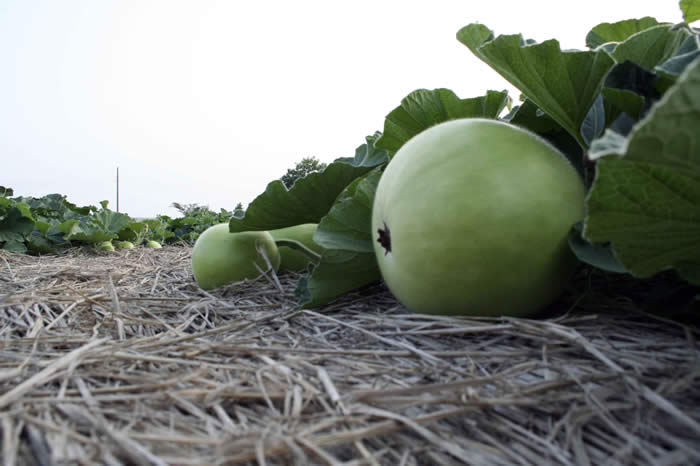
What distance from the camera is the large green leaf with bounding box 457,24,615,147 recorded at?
0.89m

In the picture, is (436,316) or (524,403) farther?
(436,316)

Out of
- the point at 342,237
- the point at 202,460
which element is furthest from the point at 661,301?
the point at 202,460

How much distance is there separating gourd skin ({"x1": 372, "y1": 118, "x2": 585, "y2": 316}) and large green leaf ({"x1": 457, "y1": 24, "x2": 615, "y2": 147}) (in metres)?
0.11

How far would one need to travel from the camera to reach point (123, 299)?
1360mm

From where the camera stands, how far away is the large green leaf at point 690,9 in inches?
46.4

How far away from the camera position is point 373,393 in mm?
646

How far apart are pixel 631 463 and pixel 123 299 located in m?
1.27

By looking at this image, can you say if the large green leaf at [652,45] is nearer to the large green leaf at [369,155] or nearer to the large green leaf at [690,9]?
the large green leaf at [690,9]

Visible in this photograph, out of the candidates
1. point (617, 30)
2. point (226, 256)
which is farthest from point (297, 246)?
point (617, 30)

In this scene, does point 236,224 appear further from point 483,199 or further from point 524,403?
point 524,403

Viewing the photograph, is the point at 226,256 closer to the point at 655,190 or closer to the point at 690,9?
the point at 655,190

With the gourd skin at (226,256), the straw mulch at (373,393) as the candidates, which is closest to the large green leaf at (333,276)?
the straw mulch at (373,393)

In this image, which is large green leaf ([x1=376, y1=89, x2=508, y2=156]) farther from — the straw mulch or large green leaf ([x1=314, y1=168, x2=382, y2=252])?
the straw mulch

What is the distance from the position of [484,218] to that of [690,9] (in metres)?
0.89
